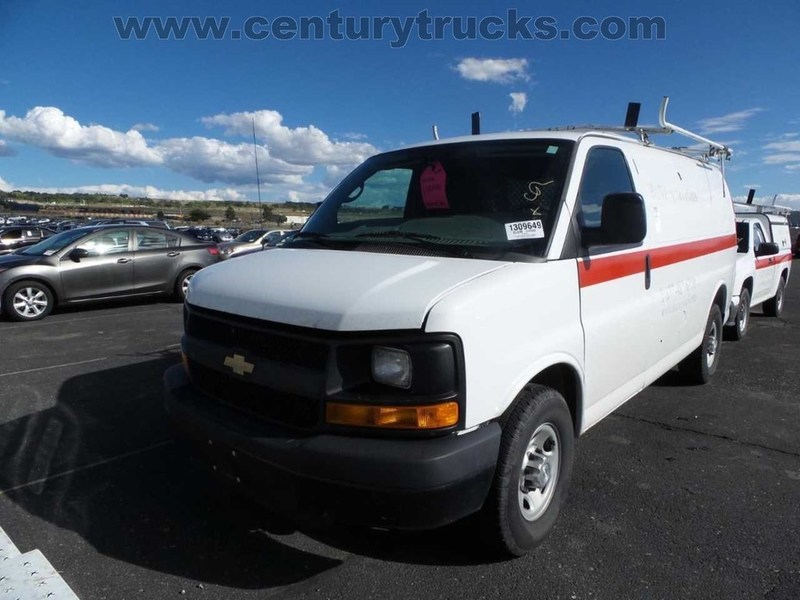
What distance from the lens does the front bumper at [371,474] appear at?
2.16 m

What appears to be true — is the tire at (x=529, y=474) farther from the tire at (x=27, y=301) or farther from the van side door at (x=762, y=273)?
the tire at (x=27, y=301)

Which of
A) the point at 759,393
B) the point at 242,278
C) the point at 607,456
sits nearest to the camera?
the point at 242,278

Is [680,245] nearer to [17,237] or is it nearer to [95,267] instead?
[95,267]

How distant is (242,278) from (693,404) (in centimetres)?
422

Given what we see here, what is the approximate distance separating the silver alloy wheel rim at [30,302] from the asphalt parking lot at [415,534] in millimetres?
5036

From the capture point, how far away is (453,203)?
3.36 m

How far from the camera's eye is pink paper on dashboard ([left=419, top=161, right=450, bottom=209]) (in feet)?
11.3

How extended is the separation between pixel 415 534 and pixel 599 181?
2250mm

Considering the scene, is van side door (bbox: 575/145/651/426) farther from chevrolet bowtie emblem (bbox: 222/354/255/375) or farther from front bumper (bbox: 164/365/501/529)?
chevrolet bowtie emblem (bbox: 222/354/255/375)

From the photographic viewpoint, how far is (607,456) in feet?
13.0

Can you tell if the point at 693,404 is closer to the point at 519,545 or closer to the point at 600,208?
the point at 600,208

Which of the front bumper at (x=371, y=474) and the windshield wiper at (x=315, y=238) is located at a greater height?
the windshield wiper at (x=315, y=238)

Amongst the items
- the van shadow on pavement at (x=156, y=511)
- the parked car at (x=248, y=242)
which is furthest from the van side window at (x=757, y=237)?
the parked car at (x=248, y=242)

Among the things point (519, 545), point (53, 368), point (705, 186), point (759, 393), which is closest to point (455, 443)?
point (519, 545)
